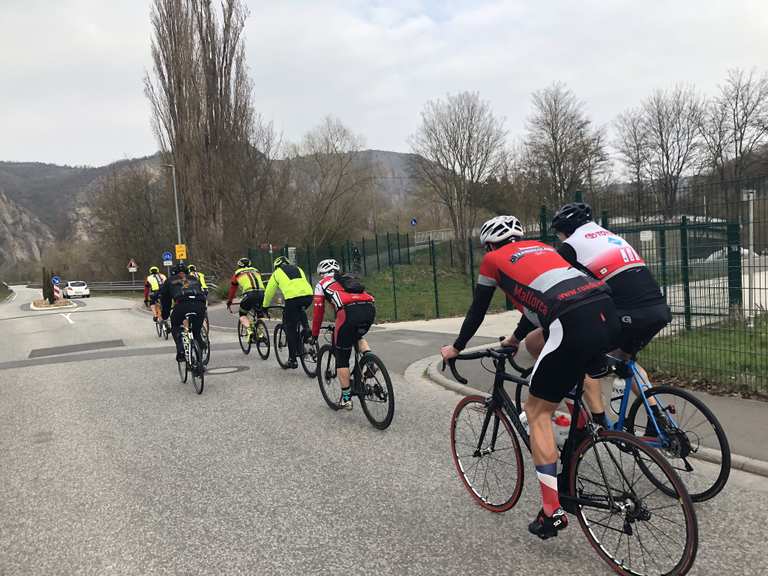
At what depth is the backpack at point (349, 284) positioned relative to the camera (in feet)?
20.1

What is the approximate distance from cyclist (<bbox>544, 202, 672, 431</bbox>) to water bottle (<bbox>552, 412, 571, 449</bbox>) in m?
0.66

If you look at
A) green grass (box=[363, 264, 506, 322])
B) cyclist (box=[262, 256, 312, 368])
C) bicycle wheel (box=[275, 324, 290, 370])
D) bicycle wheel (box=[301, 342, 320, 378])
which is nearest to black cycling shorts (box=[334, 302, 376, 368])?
cyclist (box=[262, 256, 312, 368])

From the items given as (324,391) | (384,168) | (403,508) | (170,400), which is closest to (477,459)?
(403,508)

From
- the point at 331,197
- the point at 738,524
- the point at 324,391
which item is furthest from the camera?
the point at 331,197

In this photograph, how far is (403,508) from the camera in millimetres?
4066

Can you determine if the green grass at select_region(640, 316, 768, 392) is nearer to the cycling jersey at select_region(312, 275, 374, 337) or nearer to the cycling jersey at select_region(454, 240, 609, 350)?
the cycling jersey at select_region(312, 275, 374, 337)

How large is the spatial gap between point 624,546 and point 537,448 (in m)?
0.62

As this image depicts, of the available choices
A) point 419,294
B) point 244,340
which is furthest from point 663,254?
point 419,294

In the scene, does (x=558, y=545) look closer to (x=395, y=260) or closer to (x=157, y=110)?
(x=395, y=260)

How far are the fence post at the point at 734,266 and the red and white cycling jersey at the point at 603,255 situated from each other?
10.6ft

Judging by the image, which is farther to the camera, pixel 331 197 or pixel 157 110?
pixel 331 197

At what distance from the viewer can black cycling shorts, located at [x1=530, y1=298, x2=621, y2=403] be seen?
3.04 metres

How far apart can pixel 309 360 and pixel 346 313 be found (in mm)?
2901

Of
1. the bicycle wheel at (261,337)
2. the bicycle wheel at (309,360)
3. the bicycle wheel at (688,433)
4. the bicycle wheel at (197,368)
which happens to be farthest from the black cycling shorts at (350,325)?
the bicycle wheel at (261,337)
